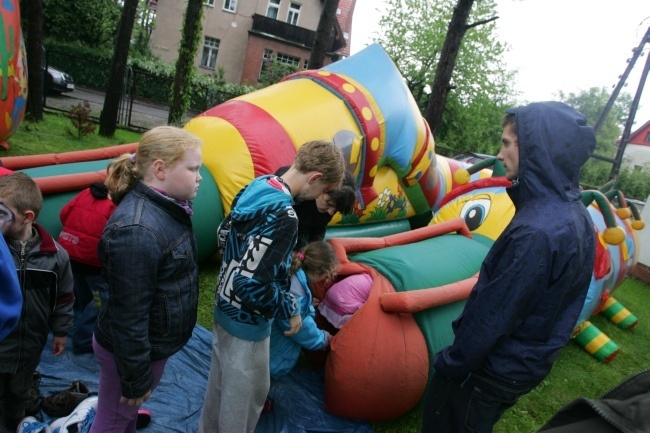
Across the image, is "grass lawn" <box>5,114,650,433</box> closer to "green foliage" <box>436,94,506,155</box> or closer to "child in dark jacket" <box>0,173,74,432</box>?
"child in dark jacket" <box>0,173,74,432</box>

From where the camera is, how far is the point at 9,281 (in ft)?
3.34

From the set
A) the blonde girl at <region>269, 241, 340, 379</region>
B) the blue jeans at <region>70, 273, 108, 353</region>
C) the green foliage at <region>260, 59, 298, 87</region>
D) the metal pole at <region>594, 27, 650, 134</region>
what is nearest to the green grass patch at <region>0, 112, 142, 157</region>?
the blue jeans at <region>70, 273, 108, 353</region>

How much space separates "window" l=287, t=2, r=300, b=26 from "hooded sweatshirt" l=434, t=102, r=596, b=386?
87.4 feet

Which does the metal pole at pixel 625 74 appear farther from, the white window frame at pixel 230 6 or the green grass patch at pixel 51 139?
the white window frame at pixel 230 6

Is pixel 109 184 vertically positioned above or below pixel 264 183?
below

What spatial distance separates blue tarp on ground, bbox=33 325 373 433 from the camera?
2621 millimetres

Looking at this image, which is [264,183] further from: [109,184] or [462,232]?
[462,232]

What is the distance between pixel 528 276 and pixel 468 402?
63 cm

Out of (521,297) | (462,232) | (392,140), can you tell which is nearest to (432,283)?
(462,232)

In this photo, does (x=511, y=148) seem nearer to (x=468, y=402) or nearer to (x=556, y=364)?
(x=468, y=402)

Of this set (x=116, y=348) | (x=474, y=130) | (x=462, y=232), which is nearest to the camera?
(x=116, y=348)

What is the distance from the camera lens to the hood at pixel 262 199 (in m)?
1.76

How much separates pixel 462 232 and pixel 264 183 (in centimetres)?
297

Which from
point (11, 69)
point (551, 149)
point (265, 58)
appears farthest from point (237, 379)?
point (265, 58)
